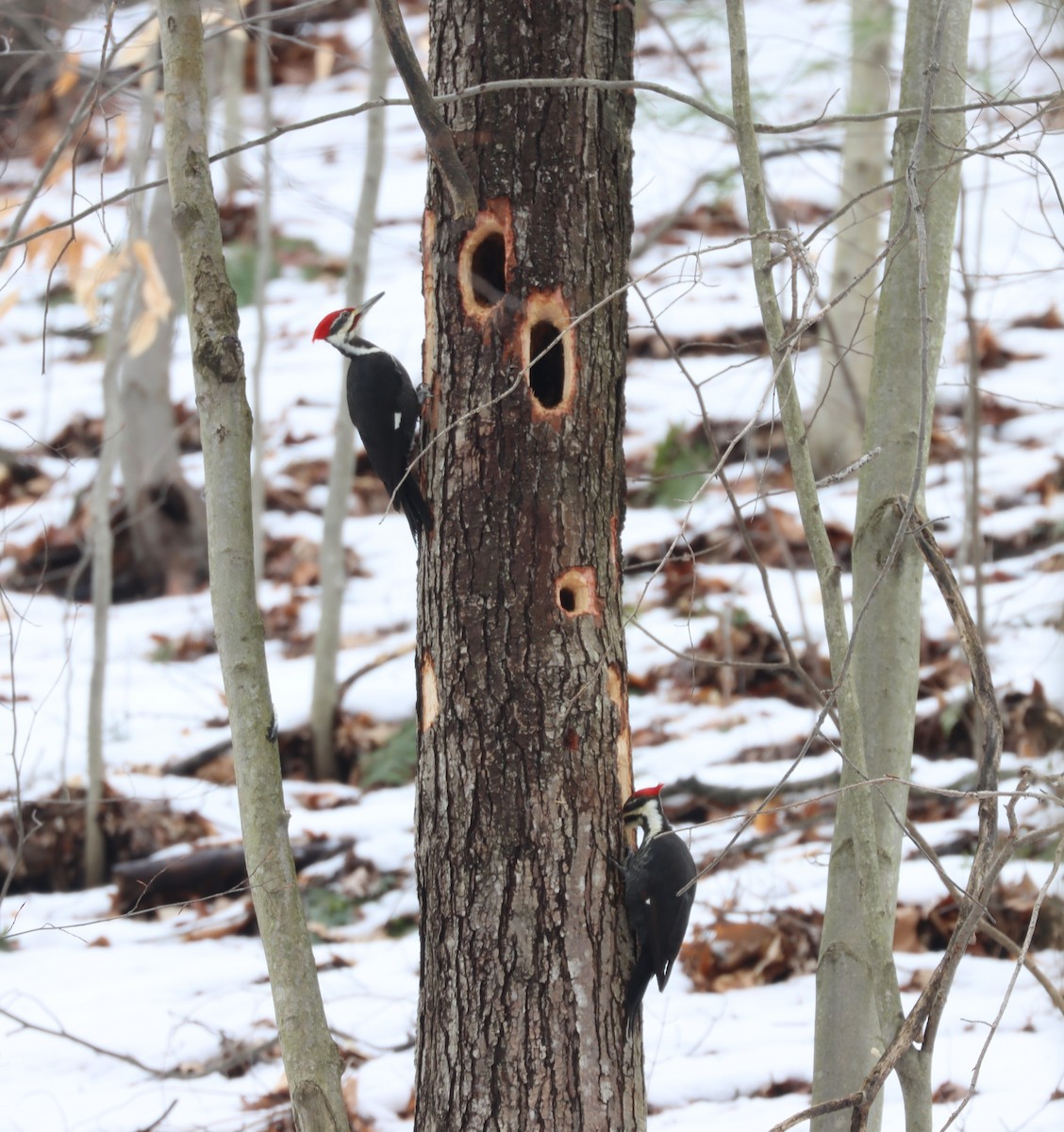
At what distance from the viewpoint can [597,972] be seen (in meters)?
2.39

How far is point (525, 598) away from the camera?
2.44 metres

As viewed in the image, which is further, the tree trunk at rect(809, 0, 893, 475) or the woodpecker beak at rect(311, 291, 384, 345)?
the tree trunk at rect(809, 0, 893, 475)

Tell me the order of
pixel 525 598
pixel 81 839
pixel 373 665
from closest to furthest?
pixel 525 598 → pixel 81 839 → pixel 373 665

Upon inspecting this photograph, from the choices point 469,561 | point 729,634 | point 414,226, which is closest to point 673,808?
point 729,634

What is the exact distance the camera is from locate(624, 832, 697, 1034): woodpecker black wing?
8.11 feet

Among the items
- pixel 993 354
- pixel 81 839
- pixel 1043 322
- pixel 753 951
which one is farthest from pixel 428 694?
pixel 1043 322

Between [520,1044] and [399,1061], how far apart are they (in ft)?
5.12

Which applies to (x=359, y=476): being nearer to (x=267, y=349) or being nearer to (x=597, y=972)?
(x=267, y=349)

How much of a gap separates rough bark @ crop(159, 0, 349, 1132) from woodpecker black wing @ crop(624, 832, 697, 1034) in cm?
64

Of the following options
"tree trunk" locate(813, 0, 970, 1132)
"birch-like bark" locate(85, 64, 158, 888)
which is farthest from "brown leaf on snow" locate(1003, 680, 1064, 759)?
"birch-like bark" locate(85, 64, 158, 888)

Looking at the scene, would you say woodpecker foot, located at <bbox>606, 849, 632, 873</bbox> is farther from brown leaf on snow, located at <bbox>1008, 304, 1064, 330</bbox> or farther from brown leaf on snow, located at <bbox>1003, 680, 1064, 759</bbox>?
brown leaf on snow, located at <bbox>1008, 304, 1064, 330</bbox>

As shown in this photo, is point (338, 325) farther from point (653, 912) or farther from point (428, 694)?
point (653, 912)

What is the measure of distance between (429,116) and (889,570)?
4.41ft

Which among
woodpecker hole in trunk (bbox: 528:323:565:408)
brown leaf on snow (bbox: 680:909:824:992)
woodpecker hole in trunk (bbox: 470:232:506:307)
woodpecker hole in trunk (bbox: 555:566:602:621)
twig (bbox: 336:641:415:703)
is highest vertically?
woodpecker hole in trunk (bbox: 470:232:506:307)
